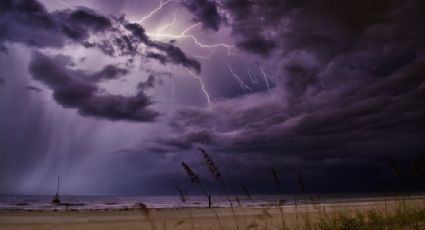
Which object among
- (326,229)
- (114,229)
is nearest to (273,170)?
(326,229)

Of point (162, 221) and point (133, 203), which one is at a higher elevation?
point (162, 221)

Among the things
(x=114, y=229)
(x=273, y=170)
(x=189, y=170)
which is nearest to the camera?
(x=189, y=170)

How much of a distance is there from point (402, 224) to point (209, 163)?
199 inches

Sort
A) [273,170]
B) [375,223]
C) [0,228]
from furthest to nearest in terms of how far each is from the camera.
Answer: [0,228] < [375,223] < [273,170]

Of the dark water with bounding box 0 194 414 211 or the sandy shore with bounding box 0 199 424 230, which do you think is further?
the dark water with bounding box 0 194 414 211

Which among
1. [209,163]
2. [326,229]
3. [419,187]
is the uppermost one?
[209,163]

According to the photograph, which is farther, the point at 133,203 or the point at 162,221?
the point at 133,203

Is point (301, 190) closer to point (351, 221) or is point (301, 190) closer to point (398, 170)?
point (398, 170)

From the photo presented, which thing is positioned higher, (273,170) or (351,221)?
(273,170)

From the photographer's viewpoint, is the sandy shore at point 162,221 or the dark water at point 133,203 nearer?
the sandy shore at point 162,221

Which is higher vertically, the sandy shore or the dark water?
the sandy shore

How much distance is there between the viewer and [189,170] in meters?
4.68

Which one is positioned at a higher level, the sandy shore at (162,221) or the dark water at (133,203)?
the sandy shore at (162,221)

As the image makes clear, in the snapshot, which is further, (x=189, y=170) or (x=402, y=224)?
(x=402, y=224)
